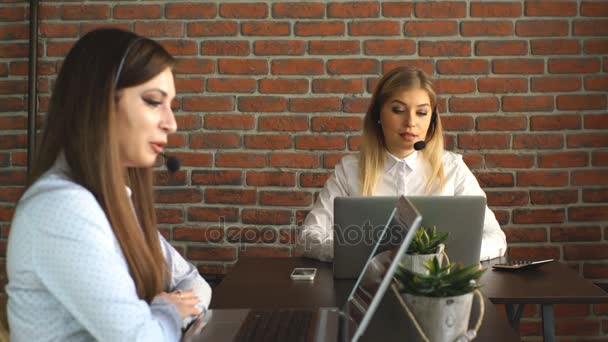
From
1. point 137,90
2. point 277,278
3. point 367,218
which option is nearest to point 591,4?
point 367,218

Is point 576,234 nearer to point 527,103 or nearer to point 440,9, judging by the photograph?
point 527,103

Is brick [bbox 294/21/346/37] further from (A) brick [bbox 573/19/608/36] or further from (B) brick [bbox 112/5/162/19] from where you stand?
(A) brick [bbox 573/19/608/36]

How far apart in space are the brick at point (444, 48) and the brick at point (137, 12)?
117 centimetres

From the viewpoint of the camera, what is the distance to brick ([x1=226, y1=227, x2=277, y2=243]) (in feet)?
9.56

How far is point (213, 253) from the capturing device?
115 inches

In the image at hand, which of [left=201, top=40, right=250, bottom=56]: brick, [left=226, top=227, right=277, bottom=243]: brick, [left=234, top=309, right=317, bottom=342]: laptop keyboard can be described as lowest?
[left=226, top=227, right=277, bottom=243]: brick

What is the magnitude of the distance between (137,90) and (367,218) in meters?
0.77

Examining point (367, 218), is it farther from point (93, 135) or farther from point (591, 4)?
point (591, 4)

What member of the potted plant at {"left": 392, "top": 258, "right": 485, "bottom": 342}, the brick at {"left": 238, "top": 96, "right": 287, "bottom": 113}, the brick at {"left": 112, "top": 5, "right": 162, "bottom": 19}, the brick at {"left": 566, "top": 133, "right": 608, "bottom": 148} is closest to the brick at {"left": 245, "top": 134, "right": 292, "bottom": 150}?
the brick at {"left": 238, "top": 96, "right": 287, "bottom": 113}

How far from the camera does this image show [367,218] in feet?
5.61

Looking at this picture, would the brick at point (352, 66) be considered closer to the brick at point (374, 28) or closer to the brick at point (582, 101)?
the brick at point (374, 28)

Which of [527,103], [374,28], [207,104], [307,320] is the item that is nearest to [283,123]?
[207,104]

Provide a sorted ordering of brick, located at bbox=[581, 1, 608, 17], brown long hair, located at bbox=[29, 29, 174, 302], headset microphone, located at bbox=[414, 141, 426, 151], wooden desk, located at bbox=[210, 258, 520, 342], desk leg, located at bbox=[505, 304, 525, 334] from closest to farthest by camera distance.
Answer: brown long hair, located at bbox=[29, 29, 174, 302] → wooden desk, located at bbox=[210, 258, 520, 342] → desk leg, located at bbox=[505, 304, 525, 334] → headset microphone, located at bbox=[414, 141, 426, 151] → brick, located at bbox=[581, 1, 608, 17]

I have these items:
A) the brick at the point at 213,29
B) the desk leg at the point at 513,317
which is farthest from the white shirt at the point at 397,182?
the brick at the point at 213,29
